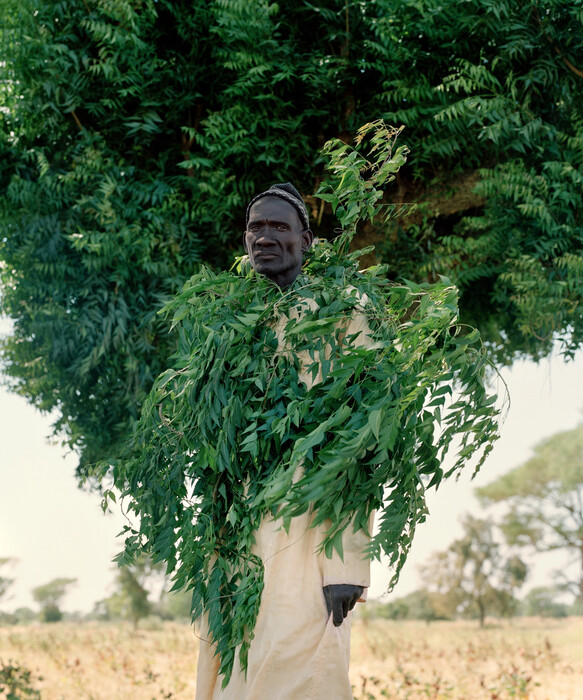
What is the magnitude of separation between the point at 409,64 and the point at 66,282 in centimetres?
332

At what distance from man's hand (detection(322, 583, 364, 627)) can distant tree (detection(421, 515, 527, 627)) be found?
13031mm

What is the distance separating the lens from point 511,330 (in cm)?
766

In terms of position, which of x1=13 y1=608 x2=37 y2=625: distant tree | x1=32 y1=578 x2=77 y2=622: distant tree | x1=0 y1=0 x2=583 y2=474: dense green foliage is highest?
x1=0 y1=0 x2=583 y2=474: dense green foliage

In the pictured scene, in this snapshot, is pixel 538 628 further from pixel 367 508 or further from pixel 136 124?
pixel 367 508

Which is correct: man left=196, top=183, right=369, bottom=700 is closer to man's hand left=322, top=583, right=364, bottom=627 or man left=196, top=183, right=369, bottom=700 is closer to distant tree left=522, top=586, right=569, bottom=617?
man's hand left=322, top=583, right=364, bottom=627

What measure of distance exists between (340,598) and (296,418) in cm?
55

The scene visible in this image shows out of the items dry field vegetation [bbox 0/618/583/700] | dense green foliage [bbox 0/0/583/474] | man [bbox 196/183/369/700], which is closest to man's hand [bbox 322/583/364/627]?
man [bbox 196/183/369/700]

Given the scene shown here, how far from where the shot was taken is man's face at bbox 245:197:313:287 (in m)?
2.74

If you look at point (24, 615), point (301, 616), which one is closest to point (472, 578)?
point (24, 615)

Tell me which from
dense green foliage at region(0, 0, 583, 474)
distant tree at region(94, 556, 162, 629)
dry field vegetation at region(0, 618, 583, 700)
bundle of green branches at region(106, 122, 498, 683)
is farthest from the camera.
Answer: distant tree at region(94, 556, 162, 629)

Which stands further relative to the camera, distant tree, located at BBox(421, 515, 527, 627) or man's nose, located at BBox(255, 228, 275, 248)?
distant tree, located at BBox(421, 515, 527, 627)

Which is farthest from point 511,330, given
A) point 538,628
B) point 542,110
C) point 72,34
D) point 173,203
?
point 538,628

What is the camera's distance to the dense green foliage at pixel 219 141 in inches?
238

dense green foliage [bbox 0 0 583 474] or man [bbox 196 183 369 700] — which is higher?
dense green foliage [bbox 0 0 583 474]
